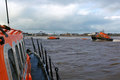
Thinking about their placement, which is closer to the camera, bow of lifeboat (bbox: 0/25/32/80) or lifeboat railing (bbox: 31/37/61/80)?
bow of lifeboat (bbox: 0/25/32/80)

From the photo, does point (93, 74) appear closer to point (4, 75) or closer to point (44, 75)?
point (44, 75)

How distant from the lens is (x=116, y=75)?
334 inches

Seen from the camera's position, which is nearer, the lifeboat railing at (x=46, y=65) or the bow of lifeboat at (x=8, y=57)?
the bow of lifeboat at (x=8, y=57)

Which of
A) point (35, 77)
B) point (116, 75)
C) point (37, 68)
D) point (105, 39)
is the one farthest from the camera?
point (105, 39)

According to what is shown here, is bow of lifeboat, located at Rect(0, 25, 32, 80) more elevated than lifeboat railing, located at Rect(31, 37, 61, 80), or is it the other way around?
bow of lifeboat, located at Rect(0, 25, 32, 80)

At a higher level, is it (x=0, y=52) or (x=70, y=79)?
(x=0, y=52)

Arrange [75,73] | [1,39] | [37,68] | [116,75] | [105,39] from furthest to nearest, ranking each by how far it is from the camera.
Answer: [105,39] < [75,73] < [116,75] < [37,68] < [1,39]

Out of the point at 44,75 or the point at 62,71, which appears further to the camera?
the point at 62,71

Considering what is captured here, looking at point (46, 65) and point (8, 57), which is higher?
point (8, 57)

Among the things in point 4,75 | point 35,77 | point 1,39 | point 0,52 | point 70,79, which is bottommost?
point 70,79

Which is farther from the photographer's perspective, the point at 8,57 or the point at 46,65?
the point at 46,65

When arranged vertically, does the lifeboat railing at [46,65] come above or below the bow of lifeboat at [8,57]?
below

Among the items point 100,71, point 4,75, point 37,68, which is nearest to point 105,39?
point 100,71

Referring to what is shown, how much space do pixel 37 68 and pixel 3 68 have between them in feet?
11.7
